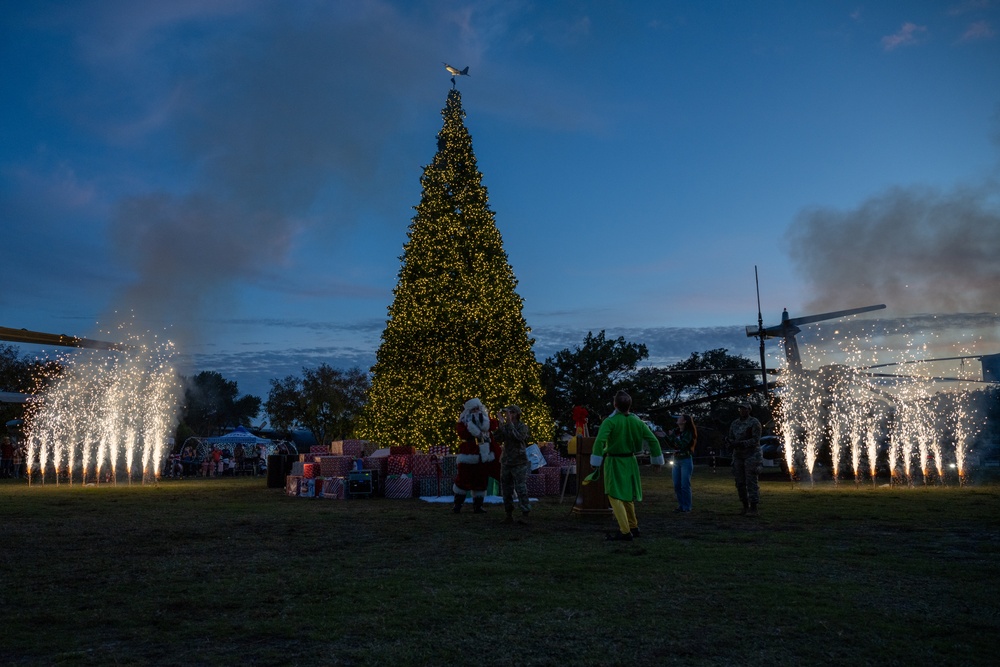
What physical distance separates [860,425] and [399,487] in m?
18.2

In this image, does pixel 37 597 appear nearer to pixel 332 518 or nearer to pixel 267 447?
pixel 332 518

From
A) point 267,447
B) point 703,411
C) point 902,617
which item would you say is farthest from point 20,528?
point 703,411

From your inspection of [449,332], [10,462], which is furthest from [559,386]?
[10,462]

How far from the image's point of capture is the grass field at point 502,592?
4.70 metres

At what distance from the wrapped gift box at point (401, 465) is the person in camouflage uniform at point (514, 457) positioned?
6728 mm

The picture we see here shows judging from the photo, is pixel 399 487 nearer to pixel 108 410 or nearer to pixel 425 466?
pixel 425 466

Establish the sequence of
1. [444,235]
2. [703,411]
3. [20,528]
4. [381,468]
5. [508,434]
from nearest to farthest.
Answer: [20,528] → [508,434] → [381,468] → [444,235] → [703,411]

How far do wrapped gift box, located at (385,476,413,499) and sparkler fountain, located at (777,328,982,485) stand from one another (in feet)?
44.9

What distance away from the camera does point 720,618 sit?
5.46m

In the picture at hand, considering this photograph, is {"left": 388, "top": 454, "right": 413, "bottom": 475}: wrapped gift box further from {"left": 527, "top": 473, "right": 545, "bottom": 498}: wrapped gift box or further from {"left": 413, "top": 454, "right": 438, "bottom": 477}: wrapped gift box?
{"left": 527, "top": 473, "right": 545, "bottom": 498}: wrapped gift box

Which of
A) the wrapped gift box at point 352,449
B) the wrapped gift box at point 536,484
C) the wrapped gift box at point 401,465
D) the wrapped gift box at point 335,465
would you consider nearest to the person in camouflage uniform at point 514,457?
the wrapped gift box at point 536,484

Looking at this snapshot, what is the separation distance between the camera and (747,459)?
13469 mm

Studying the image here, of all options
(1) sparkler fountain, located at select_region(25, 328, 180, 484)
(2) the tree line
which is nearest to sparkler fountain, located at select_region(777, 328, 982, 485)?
(2) the tree line

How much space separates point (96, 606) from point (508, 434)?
301 inches
